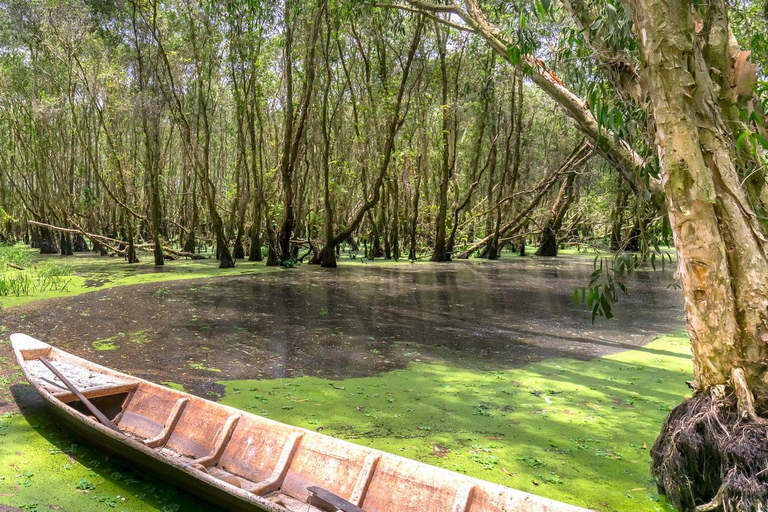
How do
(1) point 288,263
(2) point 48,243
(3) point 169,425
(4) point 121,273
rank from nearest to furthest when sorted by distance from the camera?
(3) point 169,425, (4) point 121,273, (1) point 288,263, (2) point 48,243

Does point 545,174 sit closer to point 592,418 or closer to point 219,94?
point 219,94

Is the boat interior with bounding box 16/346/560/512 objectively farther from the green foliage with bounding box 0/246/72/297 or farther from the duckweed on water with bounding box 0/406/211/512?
the green foliage with bounding box 0/246/72/297

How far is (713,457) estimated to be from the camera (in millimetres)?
3082

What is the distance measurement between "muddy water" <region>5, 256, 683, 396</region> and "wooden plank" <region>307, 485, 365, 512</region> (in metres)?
2.70

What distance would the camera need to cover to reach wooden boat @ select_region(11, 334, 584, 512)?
286 cm

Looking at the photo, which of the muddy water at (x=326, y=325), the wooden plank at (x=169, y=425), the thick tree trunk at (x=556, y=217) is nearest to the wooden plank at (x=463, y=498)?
the wooden plank at (x=169, y=425)

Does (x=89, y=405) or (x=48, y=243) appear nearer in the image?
(x=89, y=405)

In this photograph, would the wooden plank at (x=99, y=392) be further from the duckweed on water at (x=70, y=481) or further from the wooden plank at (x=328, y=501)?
the wooden plank at (x=328, y=501)

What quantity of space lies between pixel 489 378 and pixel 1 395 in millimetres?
4752

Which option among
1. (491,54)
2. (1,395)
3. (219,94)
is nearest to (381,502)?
(1,395)

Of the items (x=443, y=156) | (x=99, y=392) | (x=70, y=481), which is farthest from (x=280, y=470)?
(x=443, y=156)

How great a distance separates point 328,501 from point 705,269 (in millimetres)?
2476

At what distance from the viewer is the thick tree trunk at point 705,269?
3111mm

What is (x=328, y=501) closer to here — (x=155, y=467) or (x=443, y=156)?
(x=155, y=467)
